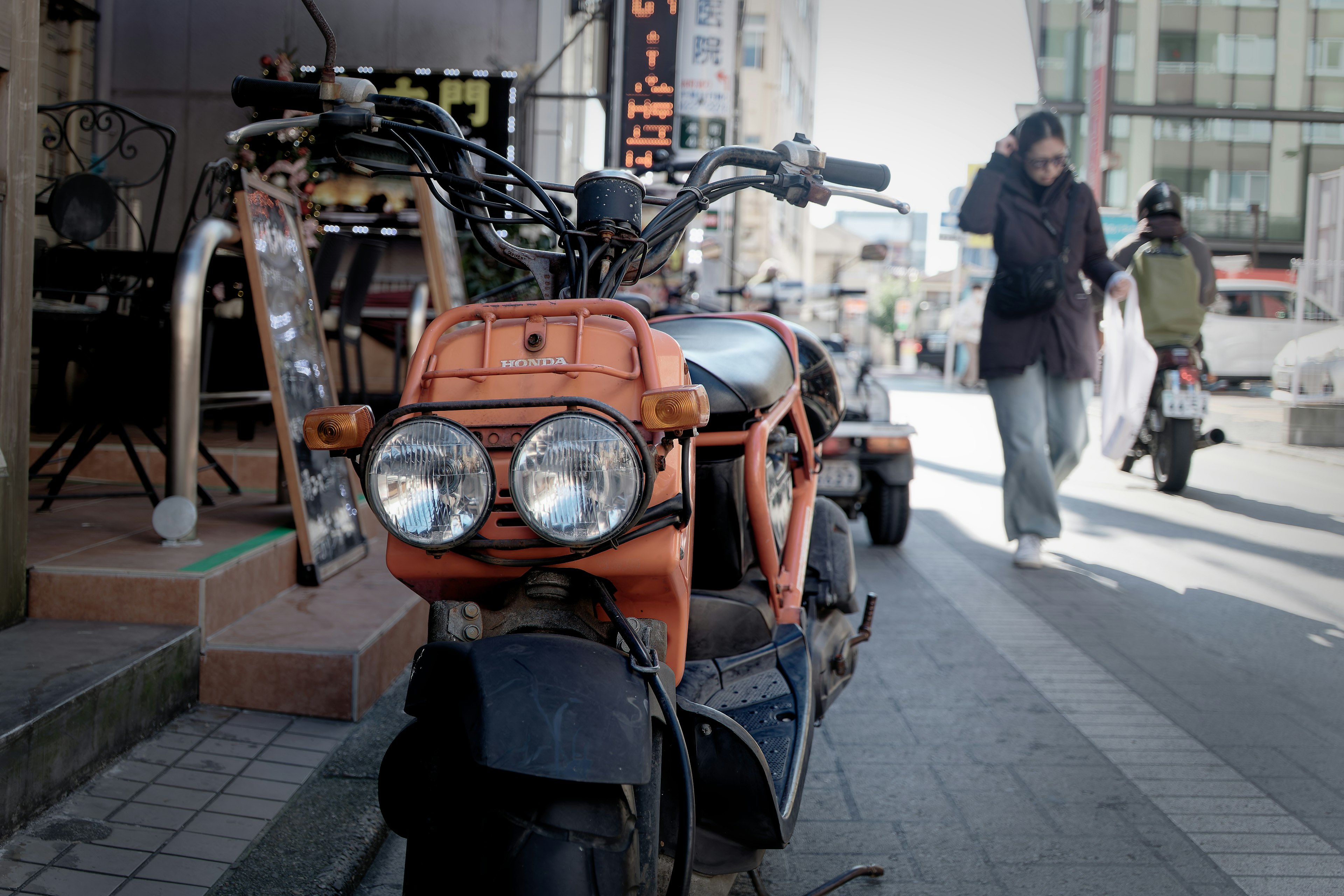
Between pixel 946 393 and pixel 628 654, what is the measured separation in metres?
26.1

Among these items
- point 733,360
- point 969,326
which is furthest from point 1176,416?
point 969,326

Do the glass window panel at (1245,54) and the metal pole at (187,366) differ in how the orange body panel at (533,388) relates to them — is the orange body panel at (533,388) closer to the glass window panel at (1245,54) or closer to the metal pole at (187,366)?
the metal pole at (187,366)

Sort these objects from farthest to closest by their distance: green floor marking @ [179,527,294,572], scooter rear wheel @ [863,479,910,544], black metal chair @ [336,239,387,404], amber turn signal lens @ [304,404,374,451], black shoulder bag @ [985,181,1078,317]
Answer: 1. black metal chair @ [336,239,387,404]
2. scooter rear wheel @ [863,479,910,544]
3. black shoulder bag @ [985,181,1078,317]
4. green floor marking @ [179,527,294,572]
5. amber turn signal lens @ [304,404,374,451]

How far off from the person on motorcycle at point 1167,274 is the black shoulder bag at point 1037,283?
231cm

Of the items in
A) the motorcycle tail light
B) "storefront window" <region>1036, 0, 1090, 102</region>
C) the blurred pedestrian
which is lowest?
the motorcycle tail light

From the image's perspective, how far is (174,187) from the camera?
11.7 meters

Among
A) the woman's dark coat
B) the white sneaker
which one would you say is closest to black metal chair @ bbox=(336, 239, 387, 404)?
the woman's dark coat

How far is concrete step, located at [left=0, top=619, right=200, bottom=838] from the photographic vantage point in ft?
8.03

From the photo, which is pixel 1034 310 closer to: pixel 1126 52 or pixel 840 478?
pixel 840 478

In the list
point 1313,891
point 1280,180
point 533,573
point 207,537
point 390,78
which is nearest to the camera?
point 533,573

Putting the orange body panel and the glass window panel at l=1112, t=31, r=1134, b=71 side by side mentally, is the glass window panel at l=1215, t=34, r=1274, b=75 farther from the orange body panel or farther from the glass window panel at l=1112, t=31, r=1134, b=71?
the orange body panel

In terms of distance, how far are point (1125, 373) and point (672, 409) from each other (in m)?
5.79

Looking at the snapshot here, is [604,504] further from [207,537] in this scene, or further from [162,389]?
[162,389]

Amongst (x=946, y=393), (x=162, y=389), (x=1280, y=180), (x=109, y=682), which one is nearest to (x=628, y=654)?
(x=109, y=682)
